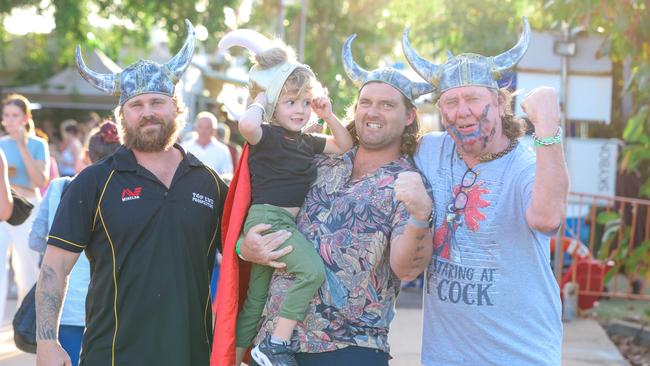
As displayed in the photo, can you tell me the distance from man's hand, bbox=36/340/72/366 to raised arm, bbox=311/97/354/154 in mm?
1586

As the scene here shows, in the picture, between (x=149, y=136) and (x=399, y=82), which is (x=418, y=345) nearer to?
(x=399, y=82)

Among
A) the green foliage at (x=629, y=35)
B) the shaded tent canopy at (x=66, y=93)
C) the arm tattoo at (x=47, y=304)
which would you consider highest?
the shaded tent canopy at (x=66, y=93)

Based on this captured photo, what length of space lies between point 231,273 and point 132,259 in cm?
46

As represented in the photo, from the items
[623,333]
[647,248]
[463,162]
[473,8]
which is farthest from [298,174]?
[473,8]

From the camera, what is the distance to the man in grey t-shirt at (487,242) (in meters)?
4.08

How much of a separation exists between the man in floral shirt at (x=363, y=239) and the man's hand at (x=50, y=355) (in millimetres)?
876

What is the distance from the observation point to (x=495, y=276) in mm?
4094

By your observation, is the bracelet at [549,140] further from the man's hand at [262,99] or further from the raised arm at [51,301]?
the raised arm at [51,301]

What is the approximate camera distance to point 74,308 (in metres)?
5.38

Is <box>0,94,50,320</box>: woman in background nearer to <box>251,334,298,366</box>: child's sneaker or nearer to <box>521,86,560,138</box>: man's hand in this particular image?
<box>251,334,298,366</box>: child's sneaker

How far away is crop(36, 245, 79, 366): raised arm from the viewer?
14.5ft

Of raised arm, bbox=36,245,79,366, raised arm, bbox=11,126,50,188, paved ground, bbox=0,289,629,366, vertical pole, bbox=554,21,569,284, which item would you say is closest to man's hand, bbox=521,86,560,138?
raised arm, bbox=36,245,79,366

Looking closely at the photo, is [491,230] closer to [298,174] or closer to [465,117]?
[465,117]

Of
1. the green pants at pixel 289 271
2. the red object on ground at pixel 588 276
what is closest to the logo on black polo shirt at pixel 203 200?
the green pants at pixel 289 271
